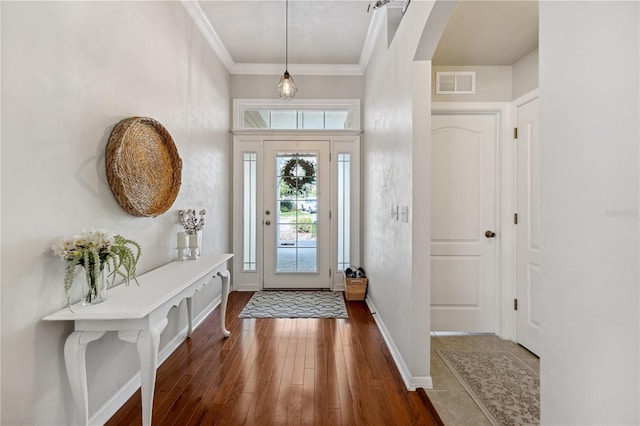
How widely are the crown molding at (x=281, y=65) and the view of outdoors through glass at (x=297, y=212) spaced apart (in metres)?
1.17

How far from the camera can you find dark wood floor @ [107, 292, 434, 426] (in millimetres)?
1704

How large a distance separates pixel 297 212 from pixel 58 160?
3.00 meters

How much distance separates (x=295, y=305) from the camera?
3586 mm

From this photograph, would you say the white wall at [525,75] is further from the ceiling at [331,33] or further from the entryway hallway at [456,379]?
the entryway hallway at [456,379]

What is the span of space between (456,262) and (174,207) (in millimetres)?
2617

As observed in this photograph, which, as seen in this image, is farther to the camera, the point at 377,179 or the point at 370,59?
the point at 370,59

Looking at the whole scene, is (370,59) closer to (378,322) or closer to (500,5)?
(500,5)

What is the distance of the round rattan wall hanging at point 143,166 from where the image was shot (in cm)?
172

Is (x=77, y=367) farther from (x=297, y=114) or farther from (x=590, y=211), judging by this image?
(x=297, y=114)

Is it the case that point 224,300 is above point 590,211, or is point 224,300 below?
below

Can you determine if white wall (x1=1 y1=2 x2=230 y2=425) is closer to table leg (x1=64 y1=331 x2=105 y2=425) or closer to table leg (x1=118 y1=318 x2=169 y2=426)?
table leg (x1=64 y1=331 x2=105 y2=425)

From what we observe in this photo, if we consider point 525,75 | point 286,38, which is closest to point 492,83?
point 525,75

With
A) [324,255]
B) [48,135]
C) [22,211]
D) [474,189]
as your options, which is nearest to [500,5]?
[474,189]

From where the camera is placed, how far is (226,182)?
4043mm
